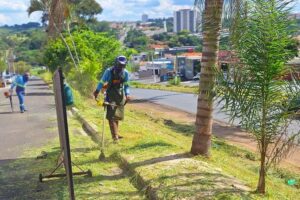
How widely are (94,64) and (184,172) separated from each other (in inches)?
756

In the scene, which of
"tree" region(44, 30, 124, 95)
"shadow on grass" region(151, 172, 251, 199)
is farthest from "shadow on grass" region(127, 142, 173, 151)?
"tree" region(44, 30, 124, 95)

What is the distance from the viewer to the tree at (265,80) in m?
5.36

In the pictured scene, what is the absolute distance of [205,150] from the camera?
25.4 ft

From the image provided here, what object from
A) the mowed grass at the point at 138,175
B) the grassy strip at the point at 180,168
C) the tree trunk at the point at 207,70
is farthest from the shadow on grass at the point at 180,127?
the tree trunk at the point at 207,70

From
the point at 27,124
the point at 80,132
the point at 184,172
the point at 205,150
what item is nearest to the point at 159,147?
the point at 205,150

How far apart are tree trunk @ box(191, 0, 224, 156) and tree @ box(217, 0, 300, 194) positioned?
49.0 inches

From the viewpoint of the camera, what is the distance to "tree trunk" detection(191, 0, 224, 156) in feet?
23.0

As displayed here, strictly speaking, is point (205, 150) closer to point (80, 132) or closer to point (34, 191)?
point (34, 191)

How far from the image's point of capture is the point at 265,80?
5.39 metres

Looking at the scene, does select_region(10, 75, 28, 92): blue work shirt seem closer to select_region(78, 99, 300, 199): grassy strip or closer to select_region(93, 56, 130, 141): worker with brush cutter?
select_region(78, 99, 300, 199): grassy strip

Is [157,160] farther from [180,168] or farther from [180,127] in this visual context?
[180,127]

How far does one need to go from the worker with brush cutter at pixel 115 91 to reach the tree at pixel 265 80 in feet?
12.0

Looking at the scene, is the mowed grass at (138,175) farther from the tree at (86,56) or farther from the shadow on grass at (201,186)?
the tree at (86,56)

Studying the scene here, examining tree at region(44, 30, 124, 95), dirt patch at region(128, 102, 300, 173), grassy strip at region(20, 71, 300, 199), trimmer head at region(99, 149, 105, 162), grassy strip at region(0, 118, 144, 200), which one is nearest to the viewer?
grassy strip at region(20, 71, 300, 199)
